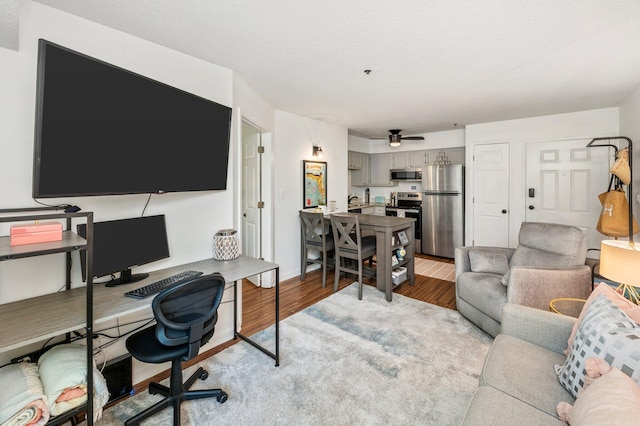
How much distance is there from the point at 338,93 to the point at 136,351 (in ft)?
9.53

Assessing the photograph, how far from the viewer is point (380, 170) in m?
6.45

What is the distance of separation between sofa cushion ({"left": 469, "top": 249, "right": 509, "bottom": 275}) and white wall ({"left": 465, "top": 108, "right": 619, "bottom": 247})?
196 cm

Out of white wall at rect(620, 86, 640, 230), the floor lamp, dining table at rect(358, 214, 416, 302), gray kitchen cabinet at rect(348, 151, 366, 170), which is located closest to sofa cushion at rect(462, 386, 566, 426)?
the floor lamp

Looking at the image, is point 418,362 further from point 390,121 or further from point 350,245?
point 390,121

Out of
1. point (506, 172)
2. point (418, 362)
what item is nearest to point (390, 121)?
point (506, 172)

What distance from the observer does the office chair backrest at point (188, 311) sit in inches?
58.2

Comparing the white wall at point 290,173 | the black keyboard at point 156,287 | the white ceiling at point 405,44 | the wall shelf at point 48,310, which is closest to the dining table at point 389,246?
the white wall at point 290,173

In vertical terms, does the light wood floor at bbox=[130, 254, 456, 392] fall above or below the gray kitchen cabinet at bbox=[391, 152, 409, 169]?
below

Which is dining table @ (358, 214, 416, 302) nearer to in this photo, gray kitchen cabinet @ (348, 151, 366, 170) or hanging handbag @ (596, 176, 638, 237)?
hanging handbag @ (596, 176, 638, 237)

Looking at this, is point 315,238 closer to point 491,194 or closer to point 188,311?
point 188,311

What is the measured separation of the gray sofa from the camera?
3.74ft

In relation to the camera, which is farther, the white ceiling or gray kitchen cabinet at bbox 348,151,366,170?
gray kitchen cabinet at bbox 348,151,366,170

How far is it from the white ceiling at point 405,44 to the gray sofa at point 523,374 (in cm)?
181

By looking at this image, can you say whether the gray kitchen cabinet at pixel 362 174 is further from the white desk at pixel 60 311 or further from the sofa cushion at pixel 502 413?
the sofa cushion at pixel 502 413
